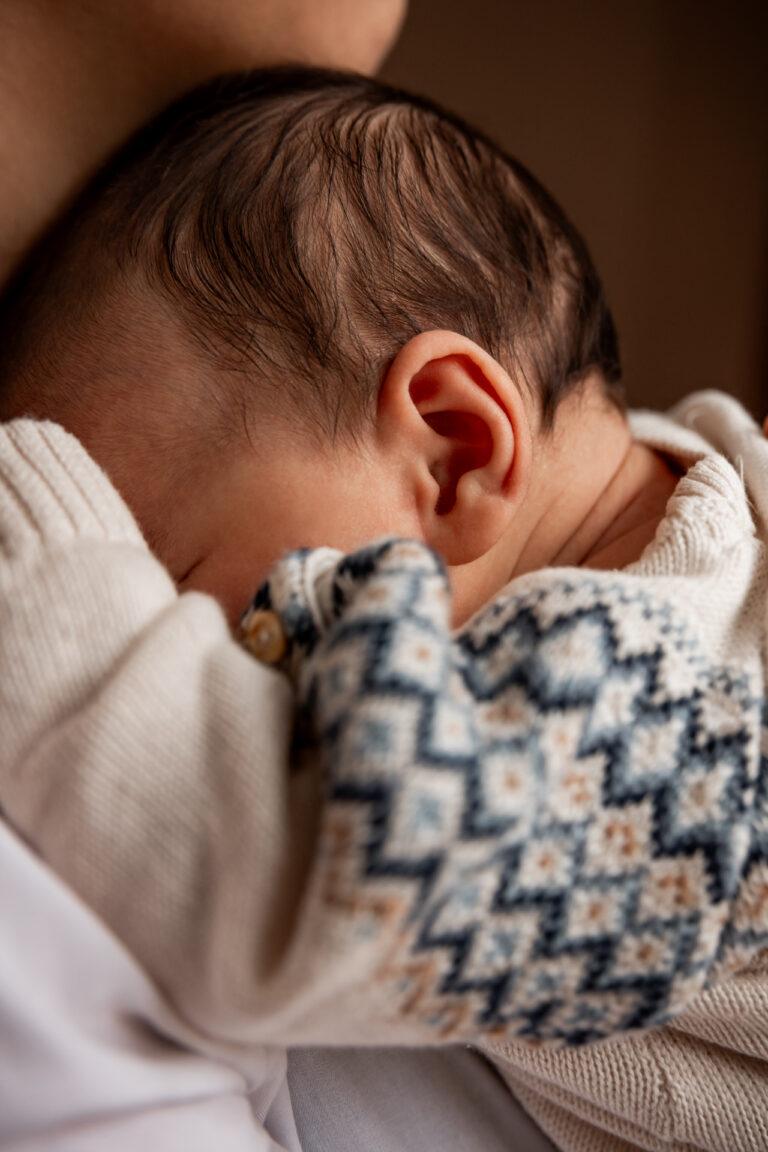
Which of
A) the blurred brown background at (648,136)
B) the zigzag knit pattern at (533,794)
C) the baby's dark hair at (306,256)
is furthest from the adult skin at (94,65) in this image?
the blurred brown background at (648,136)

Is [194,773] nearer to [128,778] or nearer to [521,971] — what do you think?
[128,778]

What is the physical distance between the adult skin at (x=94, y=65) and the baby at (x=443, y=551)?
0.10 ft

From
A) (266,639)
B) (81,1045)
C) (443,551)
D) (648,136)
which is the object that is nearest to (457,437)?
(443,551)

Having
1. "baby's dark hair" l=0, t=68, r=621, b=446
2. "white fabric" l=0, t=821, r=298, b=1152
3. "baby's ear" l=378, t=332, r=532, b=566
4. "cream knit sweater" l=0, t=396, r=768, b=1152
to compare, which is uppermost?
"baby's dark hair" l=0, t=68, r=621, b=446

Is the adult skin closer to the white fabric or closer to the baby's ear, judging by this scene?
the baby's ear

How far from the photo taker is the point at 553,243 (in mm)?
742

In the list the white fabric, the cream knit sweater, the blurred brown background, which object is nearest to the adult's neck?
the cream knit sweater

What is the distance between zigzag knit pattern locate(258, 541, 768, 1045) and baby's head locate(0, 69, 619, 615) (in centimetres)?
15

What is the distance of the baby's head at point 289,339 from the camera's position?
60 centimetres

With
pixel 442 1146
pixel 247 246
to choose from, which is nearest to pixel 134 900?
pixel 442 1146

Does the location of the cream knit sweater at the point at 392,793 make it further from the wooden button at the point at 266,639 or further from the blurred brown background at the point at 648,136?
the blurred brown background at the point at 648,136

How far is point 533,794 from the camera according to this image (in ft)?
1.29

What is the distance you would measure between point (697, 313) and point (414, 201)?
3.77 ft

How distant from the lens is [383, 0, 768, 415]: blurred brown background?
145cm
